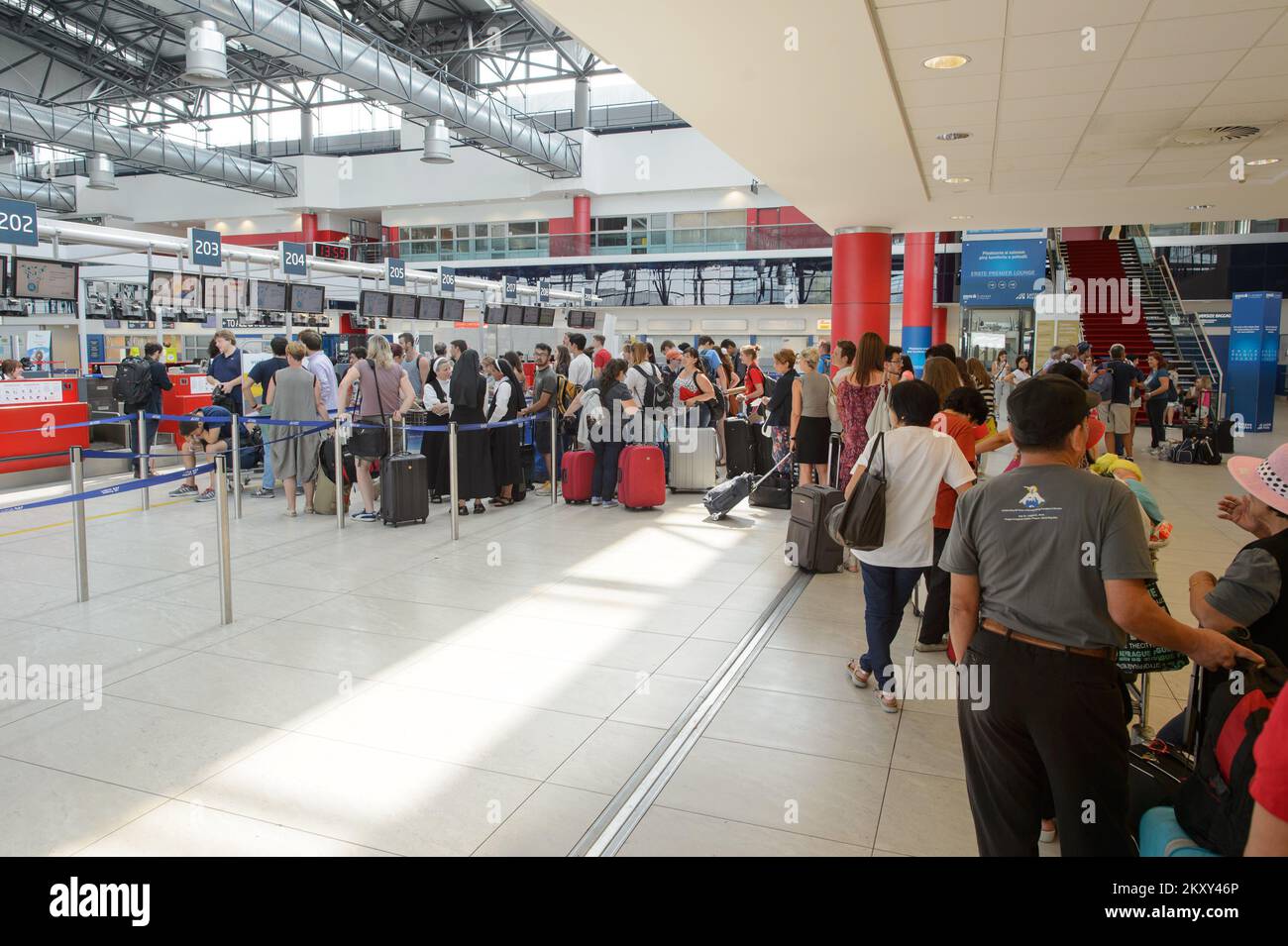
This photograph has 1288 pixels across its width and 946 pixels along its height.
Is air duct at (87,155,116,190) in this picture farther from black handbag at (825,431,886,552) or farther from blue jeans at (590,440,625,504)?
black handbag at (825,431,886,552)

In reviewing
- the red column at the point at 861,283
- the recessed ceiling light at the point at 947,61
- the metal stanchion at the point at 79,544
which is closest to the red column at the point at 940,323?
the red column at the point at 861,283

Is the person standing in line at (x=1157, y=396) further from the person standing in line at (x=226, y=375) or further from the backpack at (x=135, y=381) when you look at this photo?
the backpack at (x=135, y=381)

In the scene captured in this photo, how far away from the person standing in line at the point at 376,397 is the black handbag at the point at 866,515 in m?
5.80

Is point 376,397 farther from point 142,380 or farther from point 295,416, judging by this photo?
point 142,380

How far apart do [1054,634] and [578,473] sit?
7.67 meters

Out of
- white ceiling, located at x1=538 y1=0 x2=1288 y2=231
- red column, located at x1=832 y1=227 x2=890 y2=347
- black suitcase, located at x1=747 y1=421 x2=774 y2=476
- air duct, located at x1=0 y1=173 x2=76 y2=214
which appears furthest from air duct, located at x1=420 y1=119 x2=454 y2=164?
air duct, located at x1=0 y1=173 x2=76 y2=214

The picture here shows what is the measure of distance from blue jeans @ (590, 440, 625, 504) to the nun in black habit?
45.4 inches

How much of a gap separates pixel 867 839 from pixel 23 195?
36.1 m

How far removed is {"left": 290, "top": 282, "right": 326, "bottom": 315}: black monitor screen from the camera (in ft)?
43.5

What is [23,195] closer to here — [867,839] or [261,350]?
[261,350]

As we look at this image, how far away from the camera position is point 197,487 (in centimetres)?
1034

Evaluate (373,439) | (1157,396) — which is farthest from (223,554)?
(1157,396)

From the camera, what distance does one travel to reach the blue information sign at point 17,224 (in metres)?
8.32
